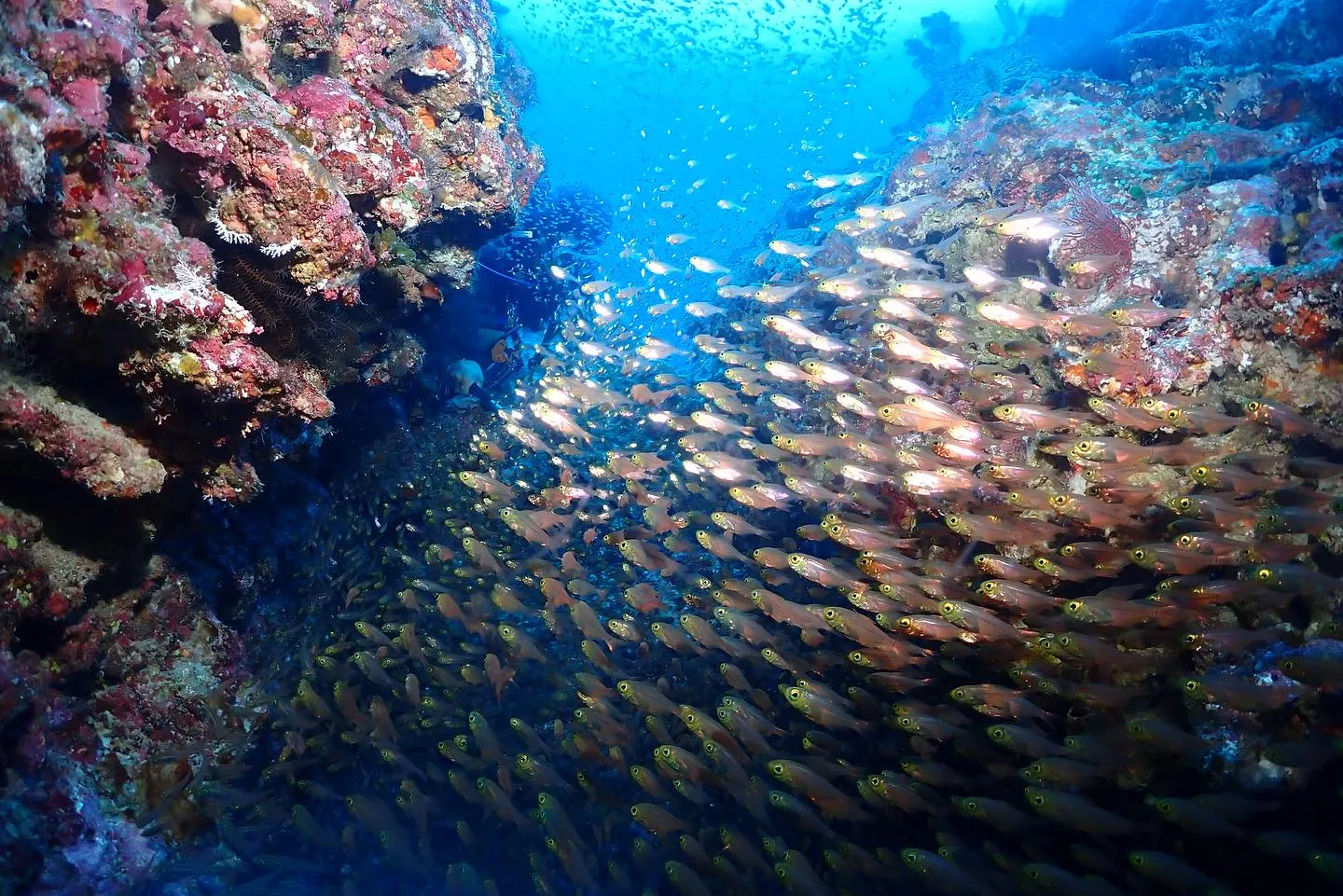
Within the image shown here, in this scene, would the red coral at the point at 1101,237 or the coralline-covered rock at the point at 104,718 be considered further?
the red coral at the point at 1101,237

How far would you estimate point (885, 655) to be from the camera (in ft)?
17.9

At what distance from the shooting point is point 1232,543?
4.74 meters

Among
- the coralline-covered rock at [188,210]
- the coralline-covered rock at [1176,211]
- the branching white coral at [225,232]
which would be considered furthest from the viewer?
the coralline-covered rock at [1176,211]

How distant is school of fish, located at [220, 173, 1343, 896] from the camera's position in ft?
14.5

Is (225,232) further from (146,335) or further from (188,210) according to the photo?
(146,335)

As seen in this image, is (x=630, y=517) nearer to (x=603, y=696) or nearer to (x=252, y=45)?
(x=603, y=696)

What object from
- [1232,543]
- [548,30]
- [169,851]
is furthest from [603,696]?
[548,30]

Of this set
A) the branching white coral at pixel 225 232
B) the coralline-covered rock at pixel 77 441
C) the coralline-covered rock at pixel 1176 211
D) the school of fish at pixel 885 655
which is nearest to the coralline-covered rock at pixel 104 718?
the school of fish at pixel 885 655

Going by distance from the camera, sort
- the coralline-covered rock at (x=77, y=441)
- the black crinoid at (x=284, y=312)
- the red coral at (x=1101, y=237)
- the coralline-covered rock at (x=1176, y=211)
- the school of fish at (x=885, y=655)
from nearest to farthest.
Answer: the coralline-covered rock at (x=77, y=441)
the school of fish at (x=885, y=655)
the black crinoid at (x=284, y=312)
the coralline-covered rock at (x=1176, y=211)
the red coral at (x=1101, y=237)

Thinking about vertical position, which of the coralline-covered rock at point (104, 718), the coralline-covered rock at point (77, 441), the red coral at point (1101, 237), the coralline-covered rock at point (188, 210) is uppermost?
the red coral at point (1101, 237)

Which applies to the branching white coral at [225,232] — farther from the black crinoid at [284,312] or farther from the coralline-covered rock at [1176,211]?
the coralline-covered rock at [1176,211]

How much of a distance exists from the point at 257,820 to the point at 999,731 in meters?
6.87

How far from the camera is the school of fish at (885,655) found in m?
4.41

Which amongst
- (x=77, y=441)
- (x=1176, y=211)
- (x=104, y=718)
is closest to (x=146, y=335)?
(x=77, y=441)
